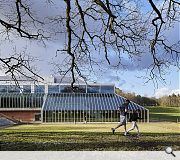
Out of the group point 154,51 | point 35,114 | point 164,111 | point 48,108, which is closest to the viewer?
point 154,51

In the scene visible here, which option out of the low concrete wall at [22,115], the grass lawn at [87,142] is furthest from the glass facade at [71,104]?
the grass lawn at [87,142]

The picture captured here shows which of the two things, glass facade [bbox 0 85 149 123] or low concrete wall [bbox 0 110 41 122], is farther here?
low concrete wall [bbox 0 110 41 122]

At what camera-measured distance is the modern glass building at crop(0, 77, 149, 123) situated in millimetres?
56312

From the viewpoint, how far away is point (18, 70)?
12852 mm

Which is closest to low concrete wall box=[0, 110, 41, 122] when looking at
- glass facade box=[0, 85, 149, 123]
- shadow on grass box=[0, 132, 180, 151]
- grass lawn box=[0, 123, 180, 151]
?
glass facade box=[0, 85, 149, 123]

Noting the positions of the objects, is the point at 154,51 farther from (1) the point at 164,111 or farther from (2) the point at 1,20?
(1) the point at 164,111

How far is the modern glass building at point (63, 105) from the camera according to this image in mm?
56312

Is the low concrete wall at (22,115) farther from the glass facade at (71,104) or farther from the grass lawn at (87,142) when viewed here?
the grass lawn at (87,142)

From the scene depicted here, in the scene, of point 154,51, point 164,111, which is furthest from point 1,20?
point 164,111

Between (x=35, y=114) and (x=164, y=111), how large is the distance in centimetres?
3739

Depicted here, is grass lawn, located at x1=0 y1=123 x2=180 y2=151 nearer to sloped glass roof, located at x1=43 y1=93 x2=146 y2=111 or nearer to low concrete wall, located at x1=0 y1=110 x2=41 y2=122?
sloped glass roof, located at x1=43 y1=93 x2=146 y2=111

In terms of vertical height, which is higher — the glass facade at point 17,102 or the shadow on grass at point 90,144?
the glass facade at point 17,102

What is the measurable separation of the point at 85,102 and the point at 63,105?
3329 millimetres
